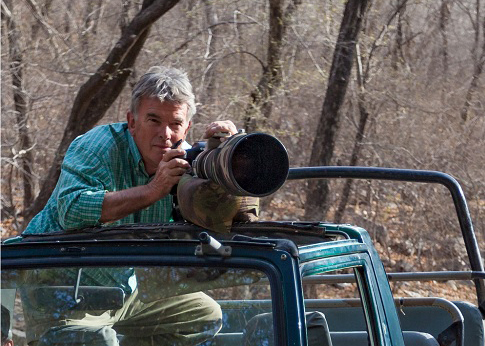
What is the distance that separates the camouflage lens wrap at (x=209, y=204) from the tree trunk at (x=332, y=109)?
260 inches

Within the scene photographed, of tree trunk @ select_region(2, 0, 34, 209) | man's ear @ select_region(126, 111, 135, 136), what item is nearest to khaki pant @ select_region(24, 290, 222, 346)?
man's ear @ select_region(126, 111, 135, 136)

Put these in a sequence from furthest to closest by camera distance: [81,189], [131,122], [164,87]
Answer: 1. [131,122]
2. [164,87]
3. [81,189]

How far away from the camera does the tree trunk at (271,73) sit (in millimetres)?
9219

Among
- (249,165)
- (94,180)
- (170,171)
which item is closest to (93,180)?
(94,180)

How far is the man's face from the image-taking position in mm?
3188

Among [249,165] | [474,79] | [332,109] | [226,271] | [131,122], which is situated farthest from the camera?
[474,79]

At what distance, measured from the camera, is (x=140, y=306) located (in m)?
2.19

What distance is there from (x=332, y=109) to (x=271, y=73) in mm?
798

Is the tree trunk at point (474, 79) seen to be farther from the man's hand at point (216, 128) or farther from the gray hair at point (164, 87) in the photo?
the man's hand at point (216, 128)


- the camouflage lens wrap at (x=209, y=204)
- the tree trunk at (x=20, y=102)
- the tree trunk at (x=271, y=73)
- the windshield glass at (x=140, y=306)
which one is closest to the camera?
the windshield glass at (x=140, y=306)

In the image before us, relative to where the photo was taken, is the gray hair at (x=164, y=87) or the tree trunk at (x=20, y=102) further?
the tree trunk at (x=20, y=102)

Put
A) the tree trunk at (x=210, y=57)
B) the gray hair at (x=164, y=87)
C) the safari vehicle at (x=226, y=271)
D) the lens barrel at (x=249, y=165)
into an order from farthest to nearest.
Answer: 1. the tree trunk at (x=210, y=57)
2. the gray hair at (x=164, y=87)
3. the lens barrel at (x=249, y=165)
4. the safari vehicle at (x=226, y=271)

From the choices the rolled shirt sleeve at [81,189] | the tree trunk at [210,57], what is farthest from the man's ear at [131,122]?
the tree trunk at [210,57]

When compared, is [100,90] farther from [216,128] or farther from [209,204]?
[209,204]
